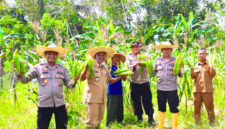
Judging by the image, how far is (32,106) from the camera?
4199 millimetres

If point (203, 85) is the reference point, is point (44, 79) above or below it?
above

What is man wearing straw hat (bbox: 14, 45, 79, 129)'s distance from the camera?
2.08 m

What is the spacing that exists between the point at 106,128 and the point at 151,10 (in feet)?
33.6

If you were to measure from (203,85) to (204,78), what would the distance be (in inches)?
4.7

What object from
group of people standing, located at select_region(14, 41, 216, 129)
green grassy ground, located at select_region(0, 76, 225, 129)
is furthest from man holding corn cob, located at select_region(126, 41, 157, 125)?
green grassy ground, located at select_region(0, 76, 225, 129)

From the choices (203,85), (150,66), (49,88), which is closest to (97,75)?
(49,88)

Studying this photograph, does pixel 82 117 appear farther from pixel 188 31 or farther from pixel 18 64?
pixel 188 31

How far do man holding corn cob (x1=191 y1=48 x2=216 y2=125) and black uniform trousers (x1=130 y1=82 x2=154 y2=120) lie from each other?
0.78 meters

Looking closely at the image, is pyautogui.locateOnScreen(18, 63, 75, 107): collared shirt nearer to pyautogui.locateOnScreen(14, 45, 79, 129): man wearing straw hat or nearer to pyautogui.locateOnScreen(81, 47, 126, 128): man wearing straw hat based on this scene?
pyautogui.locateOnScreen(14, 45, 79, 129): man wearing straw hat

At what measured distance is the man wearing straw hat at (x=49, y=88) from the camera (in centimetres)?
208

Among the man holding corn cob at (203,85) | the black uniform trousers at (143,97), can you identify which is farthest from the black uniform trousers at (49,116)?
the man holding corn cob at (203,85)

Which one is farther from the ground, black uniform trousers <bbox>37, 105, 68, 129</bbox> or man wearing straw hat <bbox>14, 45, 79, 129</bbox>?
man wearing straw hat <bbox>14, 45, 79, 129</bbox>

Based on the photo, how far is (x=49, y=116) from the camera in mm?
2141

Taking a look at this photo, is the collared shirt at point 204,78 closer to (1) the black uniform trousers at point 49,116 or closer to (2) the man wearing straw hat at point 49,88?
(2) the man wearing straw hat at point 49,88
